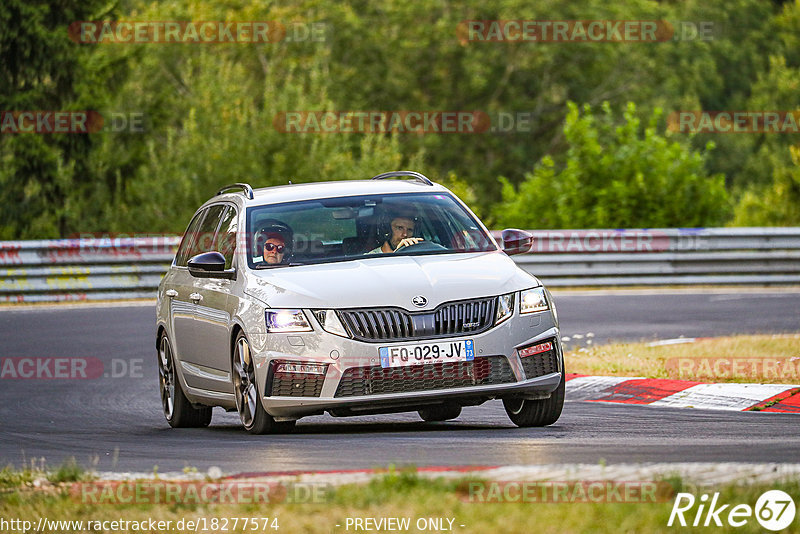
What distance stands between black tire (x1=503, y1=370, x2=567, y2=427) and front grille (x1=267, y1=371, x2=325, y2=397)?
4.64 ft

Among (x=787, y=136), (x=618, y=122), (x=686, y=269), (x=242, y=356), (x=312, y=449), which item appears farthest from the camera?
(x=787, y=136)

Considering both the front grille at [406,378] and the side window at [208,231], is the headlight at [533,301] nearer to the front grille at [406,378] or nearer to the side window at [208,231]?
the front grille at [406,378]

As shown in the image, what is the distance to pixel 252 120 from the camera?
124 ft

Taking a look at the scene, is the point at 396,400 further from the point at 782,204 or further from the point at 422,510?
the point at 782,204

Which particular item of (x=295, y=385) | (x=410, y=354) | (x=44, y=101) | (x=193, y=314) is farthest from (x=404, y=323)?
(x=44, y=101)

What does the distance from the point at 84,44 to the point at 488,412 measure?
90.2 ft

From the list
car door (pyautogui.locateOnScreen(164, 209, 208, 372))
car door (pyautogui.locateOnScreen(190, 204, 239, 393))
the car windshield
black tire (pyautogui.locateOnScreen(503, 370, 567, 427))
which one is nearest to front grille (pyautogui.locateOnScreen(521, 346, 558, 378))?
black tire (pyautogui.locateOnScreen(503, 370, 567, 427))

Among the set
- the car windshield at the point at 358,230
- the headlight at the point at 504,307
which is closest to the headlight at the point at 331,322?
the car windshield at the point at 358,230

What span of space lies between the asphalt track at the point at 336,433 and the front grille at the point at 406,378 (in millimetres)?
300

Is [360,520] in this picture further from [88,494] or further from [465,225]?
[465,225]

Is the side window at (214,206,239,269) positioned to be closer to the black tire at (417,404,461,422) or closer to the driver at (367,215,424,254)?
the driver at (367,215,424,254)

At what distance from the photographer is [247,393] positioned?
10023mm

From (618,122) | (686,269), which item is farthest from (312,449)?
(618,122)

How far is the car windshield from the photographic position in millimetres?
10383
